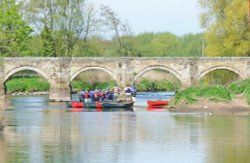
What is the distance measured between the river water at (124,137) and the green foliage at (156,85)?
42.0 m

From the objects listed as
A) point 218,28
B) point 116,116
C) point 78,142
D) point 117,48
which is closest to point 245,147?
point 78,142

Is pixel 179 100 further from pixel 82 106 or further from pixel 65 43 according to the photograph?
pixel 65 43

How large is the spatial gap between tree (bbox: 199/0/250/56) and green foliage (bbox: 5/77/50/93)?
2210 centimetres

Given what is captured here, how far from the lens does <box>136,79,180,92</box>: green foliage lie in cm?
10257

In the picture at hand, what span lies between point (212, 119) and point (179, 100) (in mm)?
8814

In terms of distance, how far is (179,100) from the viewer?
61.4 m

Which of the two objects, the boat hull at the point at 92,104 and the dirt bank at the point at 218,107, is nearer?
the dirt bank at the point at 218,107

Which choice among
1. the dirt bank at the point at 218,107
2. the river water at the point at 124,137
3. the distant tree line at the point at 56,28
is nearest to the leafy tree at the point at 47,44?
the distant tree line at the point at 56,28

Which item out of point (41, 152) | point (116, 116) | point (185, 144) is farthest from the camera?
point (116, 116)

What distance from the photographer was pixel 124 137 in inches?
1638

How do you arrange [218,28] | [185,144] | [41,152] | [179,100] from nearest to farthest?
[41,152] → [185,144] → [179,100] → [218,28]

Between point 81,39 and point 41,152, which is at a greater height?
point 81,39

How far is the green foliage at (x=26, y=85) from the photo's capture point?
93.2 meters

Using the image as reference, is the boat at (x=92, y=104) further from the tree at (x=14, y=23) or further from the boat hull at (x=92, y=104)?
the tree at (x=14, y=23)
